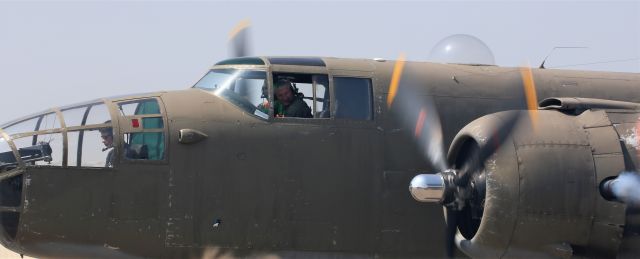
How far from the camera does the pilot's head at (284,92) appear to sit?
1219 centimetres

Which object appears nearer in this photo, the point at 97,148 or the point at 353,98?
the point at 97,148

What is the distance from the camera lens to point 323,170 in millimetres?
11773

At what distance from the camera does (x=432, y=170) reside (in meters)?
12.2

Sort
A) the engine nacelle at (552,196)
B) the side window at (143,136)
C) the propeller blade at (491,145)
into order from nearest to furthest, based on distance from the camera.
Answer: the engine nacelle at (552,196) < the propeller blade at (491,145) < the side window at (143,136)

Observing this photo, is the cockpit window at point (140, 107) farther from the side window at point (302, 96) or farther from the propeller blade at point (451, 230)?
the propeller blade at point (451, 230)

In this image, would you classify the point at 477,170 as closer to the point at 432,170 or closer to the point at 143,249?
the point at 432,170

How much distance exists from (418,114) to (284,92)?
1.93 m

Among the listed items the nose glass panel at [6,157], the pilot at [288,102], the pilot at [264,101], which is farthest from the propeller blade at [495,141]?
the nose glass panel at [6,157]

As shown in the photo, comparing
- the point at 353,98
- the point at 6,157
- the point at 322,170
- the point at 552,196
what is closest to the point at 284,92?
the point at 353,98

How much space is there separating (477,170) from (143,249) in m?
4.47

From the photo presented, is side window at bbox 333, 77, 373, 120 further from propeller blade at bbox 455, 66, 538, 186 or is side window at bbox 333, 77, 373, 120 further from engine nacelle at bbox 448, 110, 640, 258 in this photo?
engine nacelle at bbox 448, 110, 640, 258

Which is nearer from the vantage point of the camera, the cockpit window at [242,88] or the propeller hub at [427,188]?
the propeller hub at [427,188]

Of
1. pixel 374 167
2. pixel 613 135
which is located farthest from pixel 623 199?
pixel 374 167

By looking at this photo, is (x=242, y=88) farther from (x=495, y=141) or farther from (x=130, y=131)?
(x=495, y=141)
